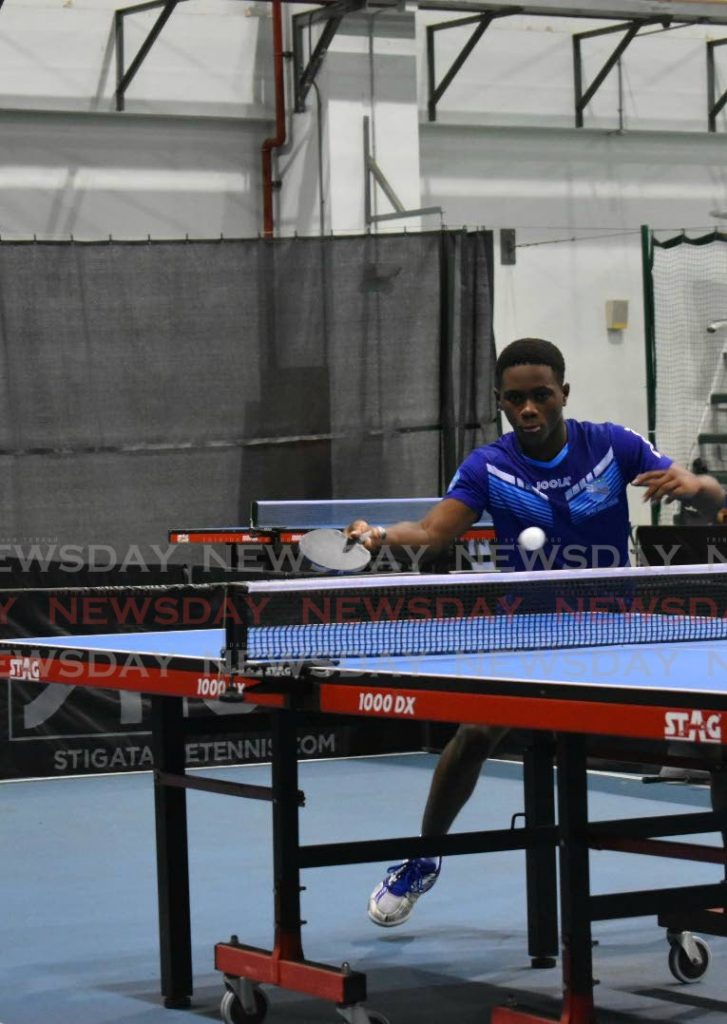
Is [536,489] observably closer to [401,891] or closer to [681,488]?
[681,488]

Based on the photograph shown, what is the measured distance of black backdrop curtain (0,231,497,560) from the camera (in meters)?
8.88

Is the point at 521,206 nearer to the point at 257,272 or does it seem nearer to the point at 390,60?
the point at 390,60

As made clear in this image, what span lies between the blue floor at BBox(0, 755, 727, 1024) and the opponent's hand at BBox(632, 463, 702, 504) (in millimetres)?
1086

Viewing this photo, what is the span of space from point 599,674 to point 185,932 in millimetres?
1700

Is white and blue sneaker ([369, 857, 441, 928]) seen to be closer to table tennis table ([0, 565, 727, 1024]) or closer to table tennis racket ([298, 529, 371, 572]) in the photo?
table tennis table ([0, 565, 727, 1024])

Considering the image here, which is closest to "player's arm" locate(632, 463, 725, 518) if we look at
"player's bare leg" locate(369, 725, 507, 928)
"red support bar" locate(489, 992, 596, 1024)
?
"player's bare leg" locate(369, 725, 507, 928)

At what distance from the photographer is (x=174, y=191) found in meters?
11.8

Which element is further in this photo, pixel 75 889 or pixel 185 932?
pixel 75 889

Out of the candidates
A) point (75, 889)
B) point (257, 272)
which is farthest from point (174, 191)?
point (75, 889)

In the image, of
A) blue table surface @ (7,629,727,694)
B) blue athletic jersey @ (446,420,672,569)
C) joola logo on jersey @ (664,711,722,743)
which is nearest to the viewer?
joola logo on jersey @ (664,711,722,743)

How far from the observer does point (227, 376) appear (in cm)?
929

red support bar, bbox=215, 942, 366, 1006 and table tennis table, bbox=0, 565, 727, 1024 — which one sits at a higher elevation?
table tennis table, bbox=0, 565, 727, 1024

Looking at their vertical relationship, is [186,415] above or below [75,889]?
above

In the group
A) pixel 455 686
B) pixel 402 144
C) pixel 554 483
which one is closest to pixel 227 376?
pixel 402 144
